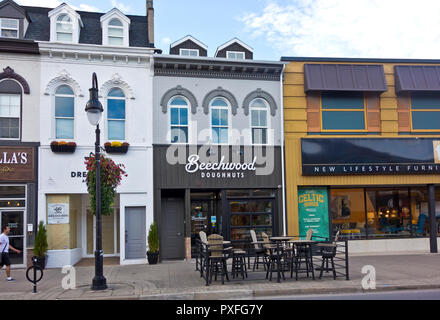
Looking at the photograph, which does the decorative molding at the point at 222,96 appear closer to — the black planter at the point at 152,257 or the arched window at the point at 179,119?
the arched window at the point at 179,119

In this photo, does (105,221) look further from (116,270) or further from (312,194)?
(312,194)

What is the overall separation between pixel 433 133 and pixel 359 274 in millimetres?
8610

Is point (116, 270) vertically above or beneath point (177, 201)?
beneath

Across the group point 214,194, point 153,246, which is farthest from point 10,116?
point 214,194

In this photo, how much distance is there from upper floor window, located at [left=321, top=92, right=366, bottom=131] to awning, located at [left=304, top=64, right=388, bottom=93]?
1.35ft

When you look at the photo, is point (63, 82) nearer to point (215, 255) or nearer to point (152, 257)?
point (152, 257)

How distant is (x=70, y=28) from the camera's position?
15344 mm

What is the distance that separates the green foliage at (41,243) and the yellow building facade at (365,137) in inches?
360

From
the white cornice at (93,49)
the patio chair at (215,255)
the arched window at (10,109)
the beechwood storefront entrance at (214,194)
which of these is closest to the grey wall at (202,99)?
the beechwood storefront entrance at (214,194)

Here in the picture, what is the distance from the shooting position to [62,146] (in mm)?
14531

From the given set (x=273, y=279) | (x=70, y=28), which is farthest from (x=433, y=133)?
(x=70, y=28)

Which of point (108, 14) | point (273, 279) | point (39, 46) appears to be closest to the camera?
point (273, 279)

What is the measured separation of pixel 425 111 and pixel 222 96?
885 cm

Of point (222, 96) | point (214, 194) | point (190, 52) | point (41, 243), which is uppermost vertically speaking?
point (190, 52)
